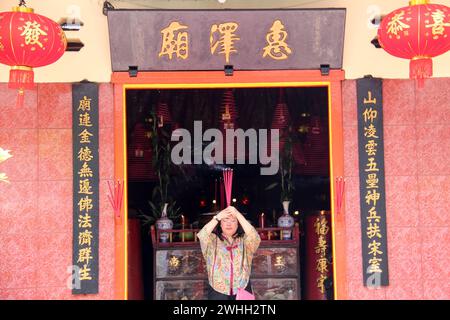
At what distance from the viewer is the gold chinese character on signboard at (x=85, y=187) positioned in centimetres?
576

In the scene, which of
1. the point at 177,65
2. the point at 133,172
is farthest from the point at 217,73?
the point at 133,172

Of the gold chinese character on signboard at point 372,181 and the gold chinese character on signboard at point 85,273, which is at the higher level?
the gold chinese character on signboard at point 372,181

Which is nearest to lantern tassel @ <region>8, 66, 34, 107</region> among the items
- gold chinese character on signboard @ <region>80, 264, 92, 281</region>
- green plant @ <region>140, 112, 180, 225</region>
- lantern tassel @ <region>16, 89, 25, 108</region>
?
lantern tassel @ <region>16, 89, 25, 108</region>

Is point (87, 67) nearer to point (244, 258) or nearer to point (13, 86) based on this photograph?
point (13, 86)

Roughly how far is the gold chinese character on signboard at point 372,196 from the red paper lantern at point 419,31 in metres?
1.27

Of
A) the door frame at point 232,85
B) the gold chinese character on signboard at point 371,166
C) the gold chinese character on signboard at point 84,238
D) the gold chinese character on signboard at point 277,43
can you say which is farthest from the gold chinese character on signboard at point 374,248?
the gold chinese character on signboard at point 84,238

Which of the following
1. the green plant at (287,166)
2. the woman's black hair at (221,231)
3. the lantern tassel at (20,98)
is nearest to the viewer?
the lantern tassel at (20,98)

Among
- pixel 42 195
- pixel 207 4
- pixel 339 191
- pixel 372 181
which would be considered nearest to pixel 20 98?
pixel 42 195

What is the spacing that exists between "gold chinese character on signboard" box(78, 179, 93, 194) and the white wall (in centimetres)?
86

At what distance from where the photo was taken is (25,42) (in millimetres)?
4676

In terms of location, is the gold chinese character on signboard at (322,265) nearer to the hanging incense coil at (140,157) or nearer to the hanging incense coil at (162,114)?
the hanging incense coil at (140,157)

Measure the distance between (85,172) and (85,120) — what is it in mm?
434

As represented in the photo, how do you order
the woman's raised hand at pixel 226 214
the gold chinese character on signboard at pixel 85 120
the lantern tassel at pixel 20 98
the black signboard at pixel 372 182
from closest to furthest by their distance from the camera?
→ the lantern tassel at pixel 20 98 → the black signboard at pixel 372 182 → the gold chinese character on signboard at pixel 85 120 → the woman's raised hand at pixel 226 214
